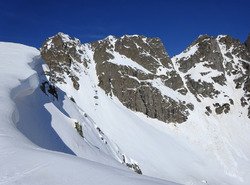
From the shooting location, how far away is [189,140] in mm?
48656

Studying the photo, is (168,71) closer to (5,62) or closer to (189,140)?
(189,140)

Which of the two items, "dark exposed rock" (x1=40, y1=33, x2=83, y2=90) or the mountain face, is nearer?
the mountain face

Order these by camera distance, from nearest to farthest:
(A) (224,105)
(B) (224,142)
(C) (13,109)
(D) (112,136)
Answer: (C) (13,109)
(D) (112,136)
(B) (224,142)
(A) (224,105)

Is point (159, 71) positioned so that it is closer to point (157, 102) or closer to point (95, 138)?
point (157, 102)

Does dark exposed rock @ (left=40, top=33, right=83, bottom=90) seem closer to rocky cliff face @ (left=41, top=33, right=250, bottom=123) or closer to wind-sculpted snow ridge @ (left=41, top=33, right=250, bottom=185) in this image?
rocky cliff face @ (left=41, top=33, right=250, bottom=123)

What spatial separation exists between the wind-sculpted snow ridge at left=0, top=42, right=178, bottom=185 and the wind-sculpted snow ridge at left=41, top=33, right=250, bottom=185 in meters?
20.4

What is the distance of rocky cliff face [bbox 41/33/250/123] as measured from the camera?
5359cm

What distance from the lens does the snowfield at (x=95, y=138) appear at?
171 inches

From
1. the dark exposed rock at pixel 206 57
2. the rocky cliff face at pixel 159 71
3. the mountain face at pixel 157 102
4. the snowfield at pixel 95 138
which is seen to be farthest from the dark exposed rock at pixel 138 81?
the dark exposed rock at pixel 206 57

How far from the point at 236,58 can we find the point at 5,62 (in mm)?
83484

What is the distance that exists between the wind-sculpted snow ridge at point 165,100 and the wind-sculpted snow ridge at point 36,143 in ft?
66.9

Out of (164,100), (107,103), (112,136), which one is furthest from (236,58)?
(112,136)

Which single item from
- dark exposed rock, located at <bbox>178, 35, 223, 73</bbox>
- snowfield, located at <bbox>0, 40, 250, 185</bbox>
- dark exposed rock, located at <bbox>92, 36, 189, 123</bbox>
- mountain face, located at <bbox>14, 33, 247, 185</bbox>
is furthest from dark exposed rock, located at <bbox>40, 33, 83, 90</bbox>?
dark exposed rock, located at <bbox>178, 35, 223, 73</bbox>

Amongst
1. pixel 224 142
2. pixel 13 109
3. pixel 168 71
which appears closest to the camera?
pixel 13 109
